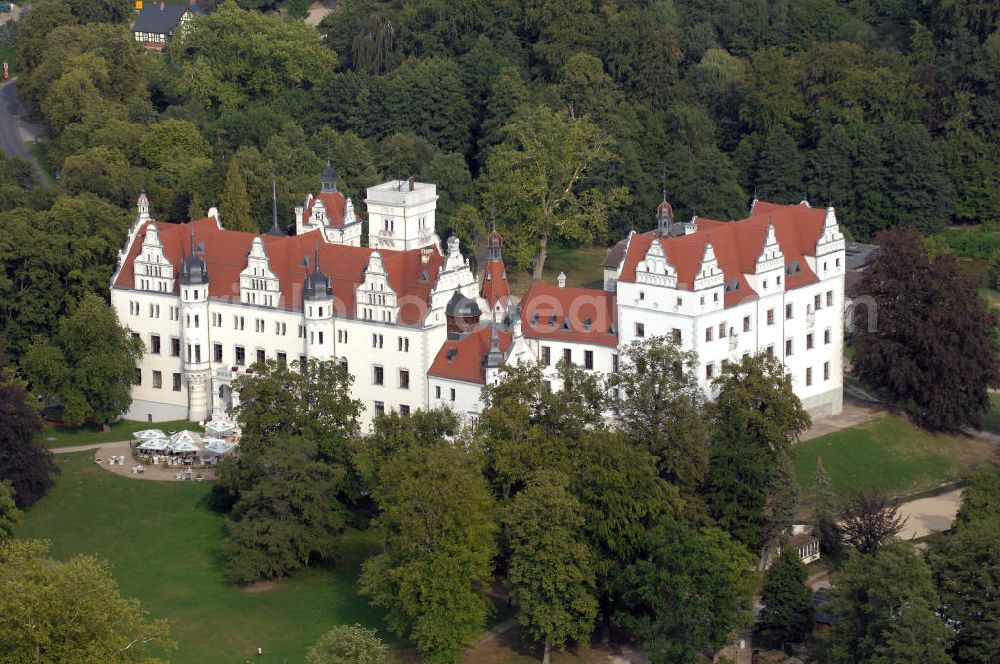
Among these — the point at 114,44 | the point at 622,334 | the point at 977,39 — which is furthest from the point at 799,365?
the point at 114,44

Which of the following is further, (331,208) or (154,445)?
(331,208)

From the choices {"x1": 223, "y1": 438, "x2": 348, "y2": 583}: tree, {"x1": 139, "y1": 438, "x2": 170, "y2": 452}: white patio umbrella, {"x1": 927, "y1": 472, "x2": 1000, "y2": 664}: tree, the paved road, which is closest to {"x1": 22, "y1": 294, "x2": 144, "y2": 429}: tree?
{"x1": 139, "y1": 438, "x2": 170, "y2": 452}: white patio umbrella

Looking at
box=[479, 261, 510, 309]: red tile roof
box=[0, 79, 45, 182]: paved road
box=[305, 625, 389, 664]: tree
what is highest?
box=[0, 79, 45, 182]: paved road

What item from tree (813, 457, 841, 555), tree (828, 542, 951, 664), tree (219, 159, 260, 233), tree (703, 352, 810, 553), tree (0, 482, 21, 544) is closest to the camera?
tree (828, 542, 951, 664)

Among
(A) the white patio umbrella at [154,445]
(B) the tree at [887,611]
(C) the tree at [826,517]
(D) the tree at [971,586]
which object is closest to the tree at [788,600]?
(B) the tree at [887,611]

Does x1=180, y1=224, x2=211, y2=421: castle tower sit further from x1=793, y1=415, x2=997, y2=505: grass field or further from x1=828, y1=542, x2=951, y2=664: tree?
x1=828, y1=542, x2=951, y2=664: tree

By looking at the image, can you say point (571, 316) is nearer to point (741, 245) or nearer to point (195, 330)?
point (741, 245)

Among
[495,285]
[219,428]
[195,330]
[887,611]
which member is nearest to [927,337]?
[495,285]
